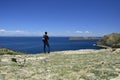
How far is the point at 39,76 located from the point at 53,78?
1.27 m

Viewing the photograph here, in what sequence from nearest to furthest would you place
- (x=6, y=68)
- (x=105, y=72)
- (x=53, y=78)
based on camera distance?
(x=53, y=78) < (x=105, y=72) < (x=6, y=68)

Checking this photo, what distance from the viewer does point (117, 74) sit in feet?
56.7

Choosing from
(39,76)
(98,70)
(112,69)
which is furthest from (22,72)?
(112,69)

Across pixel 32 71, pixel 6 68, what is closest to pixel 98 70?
pixel 32 71

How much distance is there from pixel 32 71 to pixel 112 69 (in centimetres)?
675

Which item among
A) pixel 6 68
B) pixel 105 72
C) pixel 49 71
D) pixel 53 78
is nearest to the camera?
pixel 53 78

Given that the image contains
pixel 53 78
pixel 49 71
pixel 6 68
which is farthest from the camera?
pixel 6 68

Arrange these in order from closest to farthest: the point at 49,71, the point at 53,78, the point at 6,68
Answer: the point at 53,78 < the point at 49,71 < the point at 6,68

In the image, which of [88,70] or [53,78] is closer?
[53,78]

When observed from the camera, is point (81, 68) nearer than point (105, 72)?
No

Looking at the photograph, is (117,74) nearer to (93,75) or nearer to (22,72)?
(93,75)

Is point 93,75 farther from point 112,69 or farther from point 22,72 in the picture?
point 22,72

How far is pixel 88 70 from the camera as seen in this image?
741 inches

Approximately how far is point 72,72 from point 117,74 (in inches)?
139
